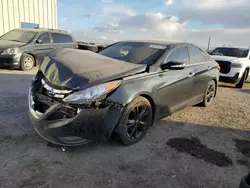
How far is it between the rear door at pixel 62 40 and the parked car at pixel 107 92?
20.9 feet

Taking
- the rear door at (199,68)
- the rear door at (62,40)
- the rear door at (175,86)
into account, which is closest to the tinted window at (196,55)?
the rear door at (199,68)

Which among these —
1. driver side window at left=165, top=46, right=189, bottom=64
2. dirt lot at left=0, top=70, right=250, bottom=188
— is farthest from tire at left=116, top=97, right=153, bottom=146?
driver side window at left=165, top=46, right=189, bottom=64

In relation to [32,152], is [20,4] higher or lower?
higher

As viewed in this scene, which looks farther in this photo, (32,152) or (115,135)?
(115,135)

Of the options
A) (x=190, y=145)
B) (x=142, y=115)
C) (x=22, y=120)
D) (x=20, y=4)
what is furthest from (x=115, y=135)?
(x=20, y=4)

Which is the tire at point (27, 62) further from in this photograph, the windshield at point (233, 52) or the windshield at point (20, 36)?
the windshield at point (233, 52)

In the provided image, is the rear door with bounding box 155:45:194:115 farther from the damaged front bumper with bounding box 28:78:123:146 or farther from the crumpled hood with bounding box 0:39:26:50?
the crumpled hood with bounding box 0:39:26:50

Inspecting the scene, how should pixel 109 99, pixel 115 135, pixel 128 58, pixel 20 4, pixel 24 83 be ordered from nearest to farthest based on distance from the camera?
pixel 109 99, pixel 115 135, pixel 128 58, pixel 24 83, pixel 20 4

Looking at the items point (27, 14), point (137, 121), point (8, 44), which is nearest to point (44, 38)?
point (8, 44)

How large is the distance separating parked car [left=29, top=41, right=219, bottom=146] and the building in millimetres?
10270

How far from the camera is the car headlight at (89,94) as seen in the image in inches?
111

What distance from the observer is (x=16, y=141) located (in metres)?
3.27

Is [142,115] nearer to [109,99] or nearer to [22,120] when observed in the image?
[109,99]

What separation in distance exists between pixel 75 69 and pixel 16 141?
1356 mm
